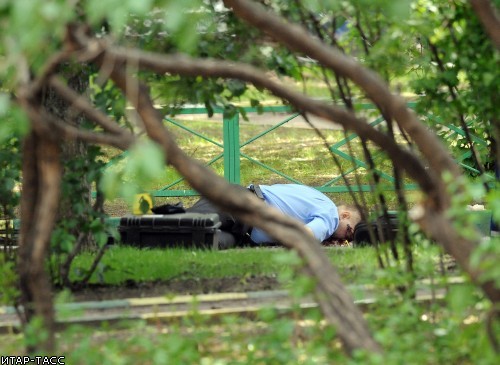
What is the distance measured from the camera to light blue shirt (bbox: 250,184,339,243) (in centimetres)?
909

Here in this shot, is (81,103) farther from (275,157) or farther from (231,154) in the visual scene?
(275,157)

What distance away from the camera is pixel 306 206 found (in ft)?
30.5

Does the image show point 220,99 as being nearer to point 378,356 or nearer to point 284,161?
point 378,356

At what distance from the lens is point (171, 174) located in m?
11.8

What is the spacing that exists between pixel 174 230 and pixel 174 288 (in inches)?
81.1

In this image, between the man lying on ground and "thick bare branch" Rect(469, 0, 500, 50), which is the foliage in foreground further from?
the man lying on ground

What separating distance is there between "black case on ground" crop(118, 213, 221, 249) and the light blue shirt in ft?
4.26

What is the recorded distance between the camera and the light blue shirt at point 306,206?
9.09 metres

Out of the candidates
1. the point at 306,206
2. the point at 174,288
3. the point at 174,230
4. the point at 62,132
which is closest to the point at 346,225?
the point at 306,206

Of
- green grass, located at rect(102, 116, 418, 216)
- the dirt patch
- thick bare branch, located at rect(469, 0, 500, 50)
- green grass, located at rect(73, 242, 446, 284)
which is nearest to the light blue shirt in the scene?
green grass, located at rect(102, 116, 418, 216)

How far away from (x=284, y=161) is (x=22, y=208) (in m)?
9.86

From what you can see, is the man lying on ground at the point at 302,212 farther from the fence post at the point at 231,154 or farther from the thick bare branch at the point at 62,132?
the thick bare branch at the point at 62,132

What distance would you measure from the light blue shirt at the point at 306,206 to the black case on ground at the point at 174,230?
130cm

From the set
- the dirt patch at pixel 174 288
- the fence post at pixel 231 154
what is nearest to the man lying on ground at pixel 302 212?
the fence post at pixel 231 154
